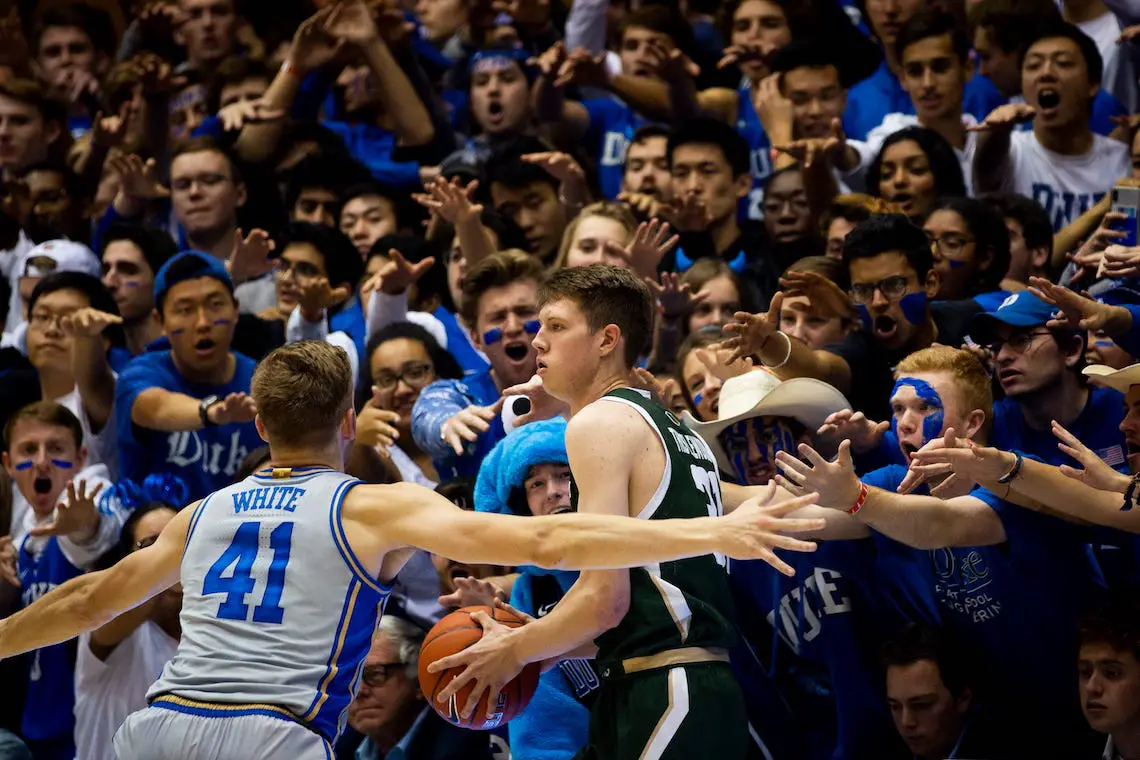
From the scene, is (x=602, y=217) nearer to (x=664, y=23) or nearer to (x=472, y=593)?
(x=664, y=23)

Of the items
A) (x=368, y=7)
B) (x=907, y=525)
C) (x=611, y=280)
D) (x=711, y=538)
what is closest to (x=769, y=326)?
(x=907, y=525)

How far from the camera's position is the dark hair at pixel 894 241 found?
7410mm

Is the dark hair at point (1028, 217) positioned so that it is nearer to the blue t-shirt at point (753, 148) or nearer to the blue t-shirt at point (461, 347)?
the blue t-shirt at point (753, 148)

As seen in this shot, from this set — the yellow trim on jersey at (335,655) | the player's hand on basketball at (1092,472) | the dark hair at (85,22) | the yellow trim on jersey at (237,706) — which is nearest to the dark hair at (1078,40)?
the player's hand on basketball at (1092,472)

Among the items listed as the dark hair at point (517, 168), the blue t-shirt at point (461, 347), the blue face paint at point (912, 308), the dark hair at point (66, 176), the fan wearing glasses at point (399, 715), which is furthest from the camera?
the dark hair at point (66, 176)

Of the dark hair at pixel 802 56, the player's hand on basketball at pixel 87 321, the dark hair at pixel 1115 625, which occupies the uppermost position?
the dark hair at pixel 802 56

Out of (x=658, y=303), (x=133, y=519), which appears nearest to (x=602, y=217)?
(x=658, y=303)

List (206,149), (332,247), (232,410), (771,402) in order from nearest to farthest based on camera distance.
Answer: (771,402) → (232,410) → (332,247) → (206,149)

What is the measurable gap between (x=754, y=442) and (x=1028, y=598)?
1.29m

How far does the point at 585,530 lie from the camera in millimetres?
4473

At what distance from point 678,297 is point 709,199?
1.49 metres

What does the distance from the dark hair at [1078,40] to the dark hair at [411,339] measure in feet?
12.5

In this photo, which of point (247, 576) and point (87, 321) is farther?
point (87, 321)

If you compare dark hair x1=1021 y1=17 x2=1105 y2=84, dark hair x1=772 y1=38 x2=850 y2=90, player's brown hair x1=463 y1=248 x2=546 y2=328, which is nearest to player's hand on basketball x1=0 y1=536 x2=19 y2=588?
player's brown hair x1=463 y1=248 x2=546 y2=328
